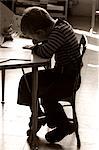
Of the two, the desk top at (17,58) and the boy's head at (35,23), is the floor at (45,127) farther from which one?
the boy's head at (35,23)

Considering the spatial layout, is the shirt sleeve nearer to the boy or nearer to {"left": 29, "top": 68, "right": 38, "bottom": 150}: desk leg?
the boy

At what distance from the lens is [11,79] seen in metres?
3.98

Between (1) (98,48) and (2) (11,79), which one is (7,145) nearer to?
(2) (11,79)

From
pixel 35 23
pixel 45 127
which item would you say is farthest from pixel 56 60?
pixel 45 127

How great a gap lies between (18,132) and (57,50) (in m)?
0.73

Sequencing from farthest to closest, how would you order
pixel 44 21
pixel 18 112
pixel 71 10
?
pixel 71 10, pixel 18 112, pixel 44 21

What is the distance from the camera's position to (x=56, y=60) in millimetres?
2414

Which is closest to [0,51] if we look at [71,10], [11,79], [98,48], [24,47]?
[24,47]

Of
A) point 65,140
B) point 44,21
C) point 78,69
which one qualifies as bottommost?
point 65,140

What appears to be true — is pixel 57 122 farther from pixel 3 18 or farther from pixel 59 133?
pixel 3 18

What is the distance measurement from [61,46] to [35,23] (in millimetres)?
214

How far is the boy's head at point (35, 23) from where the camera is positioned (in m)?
2.30

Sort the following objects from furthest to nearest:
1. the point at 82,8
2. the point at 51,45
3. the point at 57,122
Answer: the point at 82,8, the point at 57,122, the point at 51,45

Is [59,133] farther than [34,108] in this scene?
Yes
